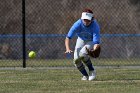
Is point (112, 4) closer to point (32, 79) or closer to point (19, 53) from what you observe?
point (19, 53)

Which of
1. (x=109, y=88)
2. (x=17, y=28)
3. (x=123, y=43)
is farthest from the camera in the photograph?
(x=17, y=28)

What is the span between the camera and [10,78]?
14.3m

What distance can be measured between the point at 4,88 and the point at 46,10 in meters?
17.0

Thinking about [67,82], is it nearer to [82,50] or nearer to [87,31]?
[82,50]

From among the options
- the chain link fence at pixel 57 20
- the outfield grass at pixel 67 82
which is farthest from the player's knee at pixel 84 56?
the chain link fence at pixel 57 20

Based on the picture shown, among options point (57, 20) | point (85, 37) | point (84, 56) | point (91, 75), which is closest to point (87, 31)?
point (85, 37)

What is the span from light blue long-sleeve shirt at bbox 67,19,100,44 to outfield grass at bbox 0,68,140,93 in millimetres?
891

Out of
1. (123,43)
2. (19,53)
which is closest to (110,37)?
(123,43)

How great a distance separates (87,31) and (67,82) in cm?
134

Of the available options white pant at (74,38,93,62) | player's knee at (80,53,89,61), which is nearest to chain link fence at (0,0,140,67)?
white pant at (74,38,93,62)

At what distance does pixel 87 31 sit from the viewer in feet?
45.3

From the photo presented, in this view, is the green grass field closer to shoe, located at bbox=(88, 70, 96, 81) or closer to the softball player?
shoe, located at bbox=(88, 70, 96, 81)

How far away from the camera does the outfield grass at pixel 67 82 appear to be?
454 inches

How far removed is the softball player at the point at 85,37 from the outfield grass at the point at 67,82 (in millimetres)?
384
